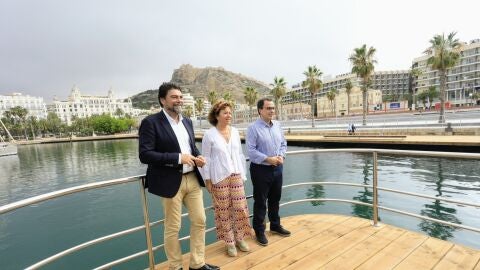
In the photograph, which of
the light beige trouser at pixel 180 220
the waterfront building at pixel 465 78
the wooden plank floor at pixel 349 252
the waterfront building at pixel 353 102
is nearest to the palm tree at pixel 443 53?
the wooden plank floor at pixel 349 252

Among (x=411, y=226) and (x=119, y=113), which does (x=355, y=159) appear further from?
(x=119, y=113)

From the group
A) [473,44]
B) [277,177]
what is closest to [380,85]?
[473,44]

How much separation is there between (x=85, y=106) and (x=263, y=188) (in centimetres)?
16331

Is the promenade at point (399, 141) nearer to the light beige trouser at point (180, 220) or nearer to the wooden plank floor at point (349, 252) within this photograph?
the wooden plank floor at point (349, 252)

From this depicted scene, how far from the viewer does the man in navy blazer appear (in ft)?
6.29

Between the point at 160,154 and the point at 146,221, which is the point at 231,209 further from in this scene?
the point at 160,154

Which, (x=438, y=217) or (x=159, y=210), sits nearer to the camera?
(x=438, y=217)

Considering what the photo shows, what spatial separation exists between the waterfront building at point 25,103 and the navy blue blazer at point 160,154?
568 ft

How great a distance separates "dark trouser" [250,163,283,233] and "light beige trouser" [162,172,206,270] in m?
0.72

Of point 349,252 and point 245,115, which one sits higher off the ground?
point 245,115

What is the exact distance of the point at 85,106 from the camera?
5561 inches

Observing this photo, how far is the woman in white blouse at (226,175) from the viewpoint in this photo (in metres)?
2.33

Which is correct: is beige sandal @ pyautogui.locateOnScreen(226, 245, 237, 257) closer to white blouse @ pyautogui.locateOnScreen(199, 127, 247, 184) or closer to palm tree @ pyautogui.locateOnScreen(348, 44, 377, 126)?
white blouse @ pyautogui.locateOnScreen(199, 127, 247, 184)

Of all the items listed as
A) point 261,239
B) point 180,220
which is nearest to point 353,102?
point 261,239
